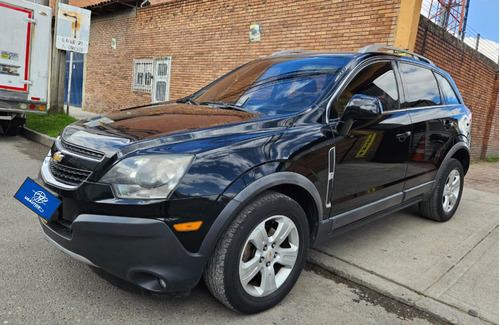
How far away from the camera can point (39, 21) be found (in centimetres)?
816

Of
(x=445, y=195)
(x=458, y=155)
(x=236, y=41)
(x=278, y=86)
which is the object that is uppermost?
(x=236, y=41)

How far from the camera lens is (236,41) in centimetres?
954

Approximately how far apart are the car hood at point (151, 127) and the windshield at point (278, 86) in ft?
0.88

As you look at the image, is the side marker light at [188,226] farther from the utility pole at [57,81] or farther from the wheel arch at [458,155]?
the utility pole at [57,81]

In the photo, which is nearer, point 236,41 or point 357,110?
point 357,110

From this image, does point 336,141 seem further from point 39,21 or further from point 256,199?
point 39,21

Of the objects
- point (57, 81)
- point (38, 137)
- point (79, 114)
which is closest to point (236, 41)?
point (38, 137)

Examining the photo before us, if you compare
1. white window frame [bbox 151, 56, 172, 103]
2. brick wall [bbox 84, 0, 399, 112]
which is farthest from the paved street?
white window frame [bbox 151, 56, 172, 103]

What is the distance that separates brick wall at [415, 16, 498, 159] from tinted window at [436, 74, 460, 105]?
2.70 metres

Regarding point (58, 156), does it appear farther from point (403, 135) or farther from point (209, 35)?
point (209, 35)

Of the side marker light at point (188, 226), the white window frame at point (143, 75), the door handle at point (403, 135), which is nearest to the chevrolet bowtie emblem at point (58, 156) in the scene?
the side marker light at point (188, 226)

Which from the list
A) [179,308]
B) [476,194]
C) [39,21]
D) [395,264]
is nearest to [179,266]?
[179,308]

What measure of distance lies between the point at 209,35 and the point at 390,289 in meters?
8.84

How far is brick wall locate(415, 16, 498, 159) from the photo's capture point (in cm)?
734
